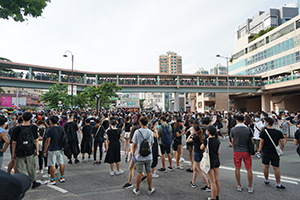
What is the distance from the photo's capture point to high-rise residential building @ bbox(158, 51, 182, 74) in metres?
131

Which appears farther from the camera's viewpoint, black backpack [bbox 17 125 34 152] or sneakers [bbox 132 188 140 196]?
black backpack [bbox 17 125 34 152]

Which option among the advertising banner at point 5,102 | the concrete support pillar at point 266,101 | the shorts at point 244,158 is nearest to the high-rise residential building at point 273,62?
the concrete support pillar at point 266,101

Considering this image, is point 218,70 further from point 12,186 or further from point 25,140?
point 12,186

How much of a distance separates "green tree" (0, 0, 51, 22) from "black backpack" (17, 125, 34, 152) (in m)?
7.53

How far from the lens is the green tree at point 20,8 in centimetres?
841

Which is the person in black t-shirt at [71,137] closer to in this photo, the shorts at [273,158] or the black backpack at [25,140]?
the black backpack at [25,140]

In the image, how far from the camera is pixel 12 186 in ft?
4.25

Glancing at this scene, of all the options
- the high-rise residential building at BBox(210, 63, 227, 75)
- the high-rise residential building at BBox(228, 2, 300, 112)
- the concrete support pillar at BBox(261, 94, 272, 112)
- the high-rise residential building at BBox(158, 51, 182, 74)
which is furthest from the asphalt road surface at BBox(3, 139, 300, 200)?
the high-rise residential building at BBox(210, 63, 227, 75)

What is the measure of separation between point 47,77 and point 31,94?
73.6 meters

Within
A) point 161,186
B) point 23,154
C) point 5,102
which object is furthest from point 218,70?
point 23,154

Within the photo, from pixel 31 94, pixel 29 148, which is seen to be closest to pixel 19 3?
pixel 29 148

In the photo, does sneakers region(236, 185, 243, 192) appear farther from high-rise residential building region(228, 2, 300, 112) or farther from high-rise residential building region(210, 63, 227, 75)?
high-rise residential building region(210, 63, 227, 75)

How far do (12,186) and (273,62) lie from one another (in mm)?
45624

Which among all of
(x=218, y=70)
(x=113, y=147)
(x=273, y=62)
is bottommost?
(x=113, y=147)
